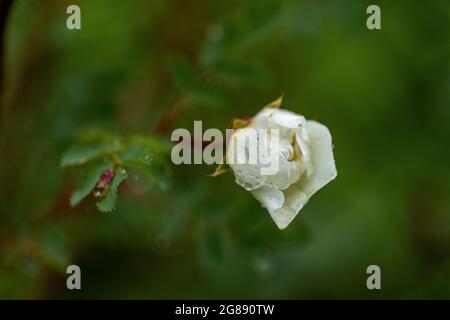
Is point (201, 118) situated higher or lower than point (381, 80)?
lower

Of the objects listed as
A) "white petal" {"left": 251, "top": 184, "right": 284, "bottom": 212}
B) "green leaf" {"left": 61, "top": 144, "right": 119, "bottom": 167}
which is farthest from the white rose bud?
"green leaf" {"left": 61, "top": 144, "right": 119, "bottom": 167}

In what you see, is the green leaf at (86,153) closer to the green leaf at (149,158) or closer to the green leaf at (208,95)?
the green leaf at (149,158)

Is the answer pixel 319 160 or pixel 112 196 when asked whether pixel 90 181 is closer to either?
pixel 112 196

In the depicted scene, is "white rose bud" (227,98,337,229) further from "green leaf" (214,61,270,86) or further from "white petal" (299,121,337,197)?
"green leaf" (214,61,270,86)

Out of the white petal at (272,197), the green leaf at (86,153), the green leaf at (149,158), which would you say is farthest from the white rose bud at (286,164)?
the green leaf at (86,153)

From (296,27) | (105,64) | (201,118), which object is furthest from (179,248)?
(296,27)

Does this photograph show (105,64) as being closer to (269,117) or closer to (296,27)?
(296,27)
